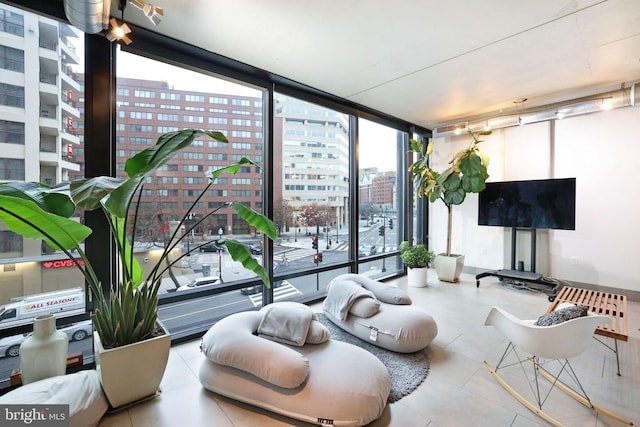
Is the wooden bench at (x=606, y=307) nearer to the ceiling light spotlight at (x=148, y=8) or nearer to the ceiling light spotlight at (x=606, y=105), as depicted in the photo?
the ceiling light spotlight at (x=606, y=105)

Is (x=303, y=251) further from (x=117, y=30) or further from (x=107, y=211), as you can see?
(x=117, y=30)

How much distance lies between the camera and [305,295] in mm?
3941

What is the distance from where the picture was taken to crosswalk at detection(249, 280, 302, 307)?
3.44 m

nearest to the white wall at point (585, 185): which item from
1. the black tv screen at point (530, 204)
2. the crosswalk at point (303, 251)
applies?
the black tv screen at point (530, 204)

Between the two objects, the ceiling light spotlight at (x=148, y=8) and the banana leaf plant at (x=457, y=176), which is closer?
the ceiling light spotlight at (x=148, y=8)

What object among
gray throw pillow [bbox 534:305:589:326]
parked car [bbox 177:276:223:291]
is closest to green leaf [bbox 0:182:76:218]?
parked car [bbox 177:276:223:291]

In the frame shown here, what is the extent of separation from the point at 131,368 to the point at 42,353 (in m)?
0.63

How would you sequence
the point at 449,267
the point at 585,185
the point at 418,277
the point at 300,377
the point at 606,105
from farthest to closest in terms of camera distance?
the point at 449,267 → the point at 418,277 → the point at 585,185 → the point at 606,105 → the point at 300,377

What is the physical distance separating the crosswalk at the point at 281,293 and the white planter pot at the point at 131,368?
149cm

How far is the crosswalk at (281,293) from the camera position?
344 cm

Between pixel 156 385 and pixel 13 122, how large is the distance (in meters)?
2.27

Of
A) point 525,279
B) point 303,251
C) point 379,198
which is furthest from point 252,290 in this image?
point 525,279

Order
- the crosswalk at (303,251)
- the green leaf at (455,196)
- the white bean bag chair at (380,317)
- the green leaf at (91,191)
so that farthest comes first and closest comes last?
the green leaf at (455,196) < the crosswalk at (303,251) < the white bean bag chair at (380,317) < the green leaf at (91,191)

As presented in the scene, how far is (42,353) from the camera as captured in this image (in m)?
1.85
